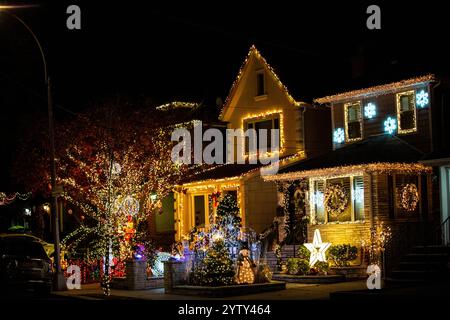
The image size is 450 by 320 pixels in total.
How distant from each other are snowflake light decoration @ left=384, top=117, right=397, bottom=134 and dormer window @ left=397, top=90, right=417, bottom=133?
0.80 ft

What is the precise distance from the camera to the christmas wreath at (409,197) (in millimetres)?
25031

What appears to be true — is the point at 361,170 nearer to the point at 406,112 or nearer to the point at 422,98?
the point at 406,112

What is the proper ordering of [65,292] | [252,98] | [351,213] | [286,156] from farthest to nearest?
[252,98]
[286,156]
[351,213]
[65,292]

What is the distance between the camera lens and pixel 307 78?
3325 centimetres

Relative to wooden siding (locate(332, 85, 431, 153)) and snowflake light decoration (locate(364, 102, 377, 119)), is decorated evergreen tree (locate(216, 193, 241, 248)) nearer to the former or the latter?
wooden siding (locate(332, 85, 431, 153))

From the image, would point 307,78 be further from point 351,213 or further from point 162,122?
point 351,213

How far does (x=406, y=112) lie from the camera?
2609 cm

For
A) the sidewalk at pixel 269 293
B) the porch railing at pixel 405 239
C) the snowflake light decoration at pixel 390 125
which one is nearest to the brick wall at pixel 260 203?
the snowflake light decoration at pixel 390 125

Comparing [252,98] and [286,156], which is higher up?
[252,98]

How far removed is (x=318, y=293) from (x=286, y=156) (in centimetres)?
1206

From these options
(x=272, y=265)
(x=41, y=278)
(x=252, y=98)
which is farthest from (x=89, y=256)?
(x=252, y=98)

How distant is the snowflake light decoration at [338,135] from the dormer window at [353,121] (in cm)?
22

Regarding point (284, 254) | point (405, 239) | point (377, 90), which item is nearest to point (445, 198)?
point (405, 239)

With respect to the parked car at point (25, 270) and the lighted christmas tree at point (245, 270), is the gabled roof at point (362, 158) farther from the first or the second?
the parked car at point (25, 270)
